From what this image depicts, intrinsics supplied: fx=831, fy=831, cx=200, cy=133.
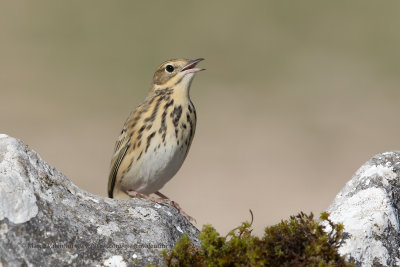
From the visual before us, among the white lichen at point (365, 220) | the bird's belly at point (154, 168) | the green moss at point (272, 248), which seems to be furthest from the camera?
the bird's belly at point (154, 168)

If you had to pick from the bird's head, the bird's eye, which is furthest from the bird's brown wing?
the bird's eye

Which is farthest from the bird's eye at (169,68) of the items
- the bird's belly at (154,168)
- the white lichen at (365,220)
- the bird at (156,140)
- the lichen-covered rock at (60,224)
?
the lichen-covered rock at (60,224)

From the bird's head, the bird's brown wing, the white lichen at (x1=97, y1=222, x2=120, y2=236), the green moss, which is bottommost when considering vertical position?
the green moss

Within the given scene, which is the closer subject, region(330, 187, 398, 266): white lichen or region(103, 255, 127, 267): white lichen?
region(103, 255, 127, 267): white lichen

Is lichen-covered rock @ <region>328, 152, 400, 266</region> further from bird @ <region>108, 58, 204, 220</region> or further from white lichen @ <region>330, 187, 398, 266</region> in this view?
bird @ <region>108, 58, 204, 220</region>

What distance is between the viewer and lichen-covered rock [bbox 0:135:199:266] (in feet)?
13.7

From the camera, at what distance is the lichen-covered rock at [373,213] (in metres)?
4.68

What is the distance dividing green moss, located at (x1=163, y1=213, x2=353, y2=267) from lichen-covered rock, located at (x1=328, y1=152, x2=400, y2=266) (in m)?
0.36

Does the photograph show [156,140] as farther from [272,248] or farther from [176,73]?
[272,248]

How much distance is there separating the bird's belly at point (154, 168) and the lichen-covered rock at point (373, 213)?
3.26 metres

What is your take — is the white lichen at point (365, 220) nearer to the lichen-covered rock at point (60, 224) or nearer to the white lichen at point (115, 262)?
the lichen-covered rock at point (60, 224)

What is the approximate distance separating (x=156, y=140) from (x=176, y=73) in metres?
0.94

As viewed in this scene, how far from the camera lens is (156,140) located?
8.50 metres

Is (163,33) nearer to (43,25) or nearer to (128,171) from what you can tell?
(43,25)
